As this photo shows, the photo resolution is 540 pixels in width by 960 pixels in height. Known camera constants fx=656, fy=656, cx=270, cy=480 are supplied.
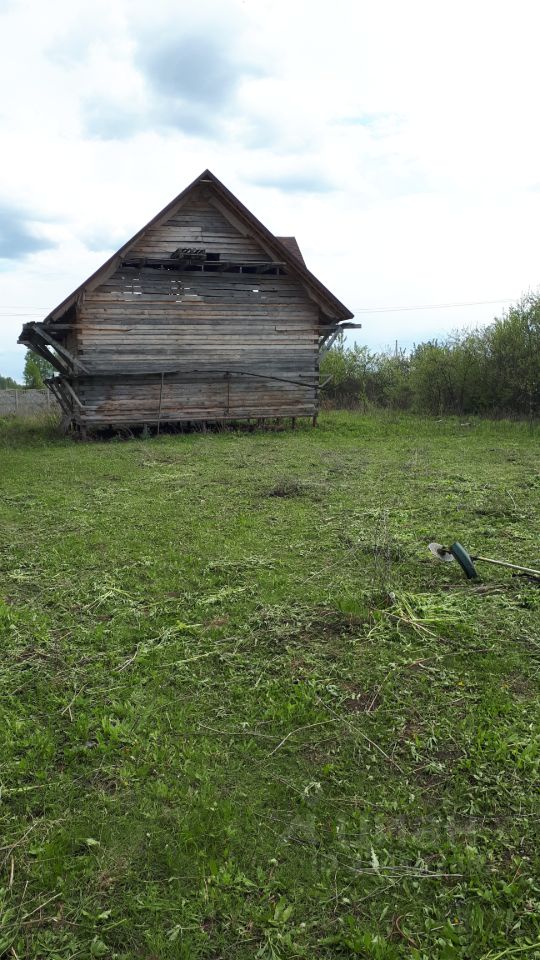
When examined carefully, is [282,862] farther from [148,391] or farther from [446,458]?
[148,391]

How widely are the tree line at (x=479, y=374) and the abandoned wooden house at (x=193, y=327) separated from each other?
4.71 feet

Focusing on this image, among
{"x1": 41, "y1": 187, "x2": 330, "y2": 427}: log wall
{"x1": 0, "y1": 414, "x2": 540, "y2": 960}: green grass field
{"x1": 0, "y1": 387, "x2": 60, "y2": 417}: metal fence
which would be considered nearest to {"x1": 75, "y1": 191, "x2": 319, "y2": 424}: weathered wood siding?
{"x1": 41, "y1": 187, "x2": 330, "y2": 427}: log wall

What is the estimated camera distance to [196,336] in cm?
1647

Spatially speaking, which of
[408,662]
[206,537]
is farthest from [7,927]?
[206,537]

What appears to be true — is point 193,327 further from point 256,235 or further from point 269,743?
point 269,743

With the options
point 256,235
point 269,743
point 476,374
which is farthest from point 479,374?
point 269,743

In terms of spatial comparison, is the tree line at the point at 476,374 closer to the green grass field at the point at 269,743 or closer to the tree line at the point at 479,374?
the tree line at the point at 479,374

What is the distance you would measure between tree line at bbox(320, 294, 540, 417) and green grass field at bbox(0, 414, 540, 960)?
1285cm

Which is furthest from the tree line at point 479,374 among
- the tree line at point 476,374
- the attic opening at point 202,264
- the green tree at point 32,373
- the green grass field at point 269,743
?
the green tree at point 32,373

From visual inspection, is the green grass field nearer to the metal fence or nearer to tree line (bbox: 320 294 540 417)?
tree line (bbox: 320 294 540 417)

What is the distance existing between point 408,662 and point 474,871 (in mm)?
1556

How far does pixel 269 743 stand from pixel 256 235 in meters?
15.5

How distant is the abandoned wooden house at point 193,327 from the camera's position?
51.0 ft

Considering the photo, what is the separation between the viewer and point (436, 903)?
2.35 meters
